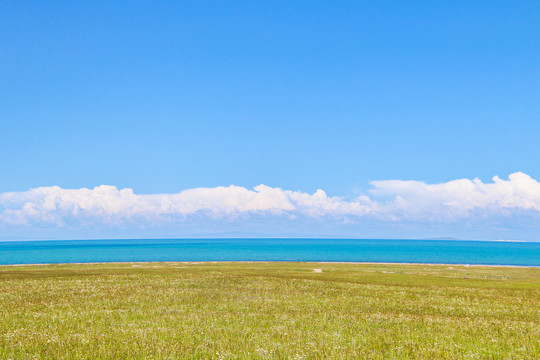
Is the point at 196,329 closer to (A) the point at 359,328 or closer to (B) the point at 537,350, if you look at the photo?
(A) the point at 359,328

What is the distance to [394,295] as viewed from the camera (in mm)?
40312

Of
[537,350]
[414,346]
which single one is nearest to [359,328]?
[414,346]

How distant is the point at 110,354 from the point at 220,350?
4389mm

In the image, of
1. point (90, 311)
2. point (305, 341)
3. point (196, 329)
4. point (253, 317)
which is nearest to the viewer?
point (305, 341)

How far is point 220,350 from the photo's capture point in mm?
16812

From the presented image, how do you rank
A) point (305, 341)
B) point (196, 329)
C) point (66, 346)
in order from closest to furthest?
point (66, 346) → point (305, 341) → point (196, 329)

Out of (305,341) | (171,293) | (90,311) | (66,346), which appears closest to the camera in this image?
(66,346)

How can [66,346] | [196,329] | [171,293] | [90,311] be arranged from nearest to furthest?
[66,346]
[196,329]
[90,311]
[171,293]

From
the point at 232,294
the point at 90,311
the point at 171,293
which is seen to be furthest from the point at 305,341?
the point at 171,293

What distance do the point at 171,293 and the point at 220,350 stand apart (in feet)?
76.1

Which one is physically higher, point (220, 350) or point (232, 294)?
point (220, 350)

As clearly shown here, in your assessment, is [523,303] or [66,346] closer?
[66,346]

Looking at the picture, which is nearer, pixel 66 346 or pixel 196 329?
pixel 66 346

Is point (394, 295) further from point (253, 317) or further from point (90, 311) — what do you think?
point (90, 311)
